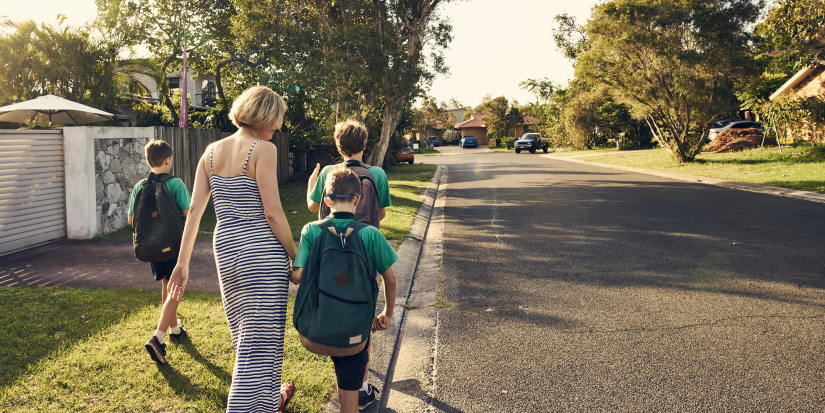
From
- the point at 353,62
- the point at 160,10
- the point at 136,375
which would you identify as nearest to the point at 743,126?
the point at 353,62

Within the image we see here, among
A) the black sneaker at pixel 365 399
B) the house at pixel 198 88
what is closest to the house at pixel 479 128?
the house at pixel 198 88

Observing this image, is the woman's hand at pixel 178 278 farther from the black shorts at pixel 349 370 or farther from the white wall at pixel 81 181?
the white wall at pixel 81 181

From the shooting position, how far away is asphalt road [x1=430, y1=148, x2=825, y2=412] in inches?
141

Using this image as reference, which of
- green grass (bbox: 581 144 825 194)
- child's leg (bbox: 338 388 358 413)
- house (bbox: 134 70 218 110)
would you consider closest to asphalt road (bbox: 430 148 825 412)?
child's leg (bbox: 338 388 358 413)

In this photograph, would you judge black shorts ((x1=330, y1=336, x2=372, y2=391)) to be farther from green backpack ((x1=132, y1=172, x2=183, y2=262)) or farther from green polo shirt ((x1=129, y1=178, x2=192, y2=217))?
green polo shirt ((x1=129, y1=178, x2=192, y2=217))

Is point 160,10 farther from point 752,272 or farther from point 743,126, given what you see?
point 743,126

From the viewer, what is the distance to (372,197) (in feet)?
11.8

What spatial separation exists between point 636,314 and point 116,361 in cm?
426

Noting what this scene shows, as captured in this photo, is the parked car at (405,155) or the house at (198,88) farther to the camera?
the house at (198,88)

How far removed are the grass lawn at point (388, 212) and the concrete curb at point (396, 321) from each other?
0.84ft

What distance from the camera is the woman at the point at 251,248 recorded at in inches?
106

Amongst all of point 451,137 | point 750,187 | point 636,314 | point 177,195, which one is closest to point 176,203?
point 177,195

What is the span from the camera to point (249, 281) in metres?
2.69

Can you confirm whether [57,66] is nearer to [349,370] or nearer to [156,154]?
[156,154]
